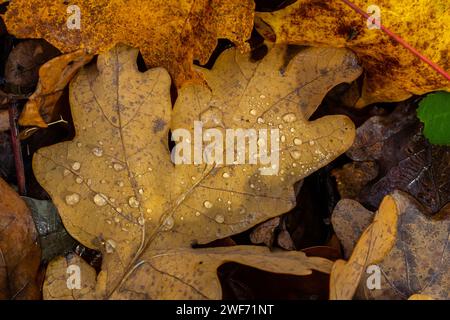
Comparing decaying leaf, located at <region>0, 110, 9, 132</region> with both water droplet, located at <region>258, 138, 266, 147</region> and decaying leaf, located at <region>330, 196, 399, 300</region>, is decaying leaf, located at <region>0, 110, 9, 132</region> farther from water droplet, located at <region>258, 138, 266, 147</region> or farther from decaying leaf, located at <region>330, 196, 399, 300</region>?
decaying leaf, located at <region>330, 196, 399, 300</region>

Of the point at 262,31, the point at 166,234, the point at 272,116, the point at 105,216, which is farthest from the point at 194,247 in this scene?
the point at 262,31

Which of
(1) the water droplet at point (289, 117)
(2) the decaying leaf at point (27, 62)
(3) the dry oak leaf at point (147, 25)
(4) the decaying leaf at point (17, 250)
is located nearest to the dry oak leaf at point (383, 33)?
(3) the dry oak leaf at point (147, 25)

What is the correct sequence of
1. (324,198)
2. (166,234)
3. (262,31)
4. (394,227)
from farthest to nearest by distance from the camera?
(324,198), (262,31), (166,234), (394,227)

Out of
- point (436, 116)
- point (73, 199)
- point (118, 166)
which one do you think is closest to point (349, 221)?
point (436, 116)

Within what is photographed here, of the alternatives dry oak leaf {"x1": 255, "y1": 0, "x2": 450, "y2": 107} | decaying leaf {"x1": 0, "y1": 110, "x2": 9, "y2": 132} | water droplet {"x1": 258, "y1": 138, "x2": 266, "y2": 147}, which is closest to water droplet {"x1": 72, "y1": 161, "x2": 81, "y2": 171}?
decaying leaf {"x1": 0, "y1": 110, "x2": 9, "y2": 132}

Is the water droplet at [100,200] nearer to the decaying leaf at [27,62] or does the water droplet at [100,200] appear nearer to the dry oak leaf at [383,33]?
the decaying leaf at [27,62]

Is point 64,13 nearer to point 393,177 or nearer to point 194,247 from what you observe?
point 194,247
